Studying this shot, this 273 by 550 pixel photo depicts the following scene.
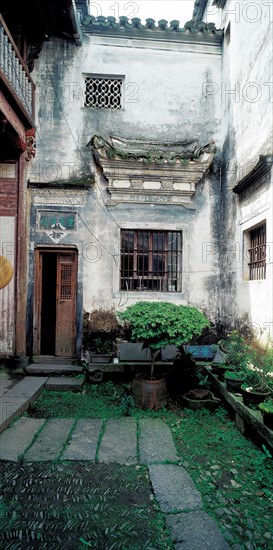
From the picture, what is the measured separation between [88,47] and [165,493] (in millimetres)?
9060

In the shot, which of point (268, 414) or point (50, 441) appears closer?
point (268, 414)

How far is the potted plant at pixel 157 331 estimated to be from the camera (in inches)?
211

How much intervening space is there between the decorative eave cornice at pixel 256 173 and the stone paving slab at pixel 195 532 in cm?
485

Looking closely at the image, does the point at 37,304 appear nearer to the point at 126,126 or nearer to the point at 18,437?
the point at 18,437

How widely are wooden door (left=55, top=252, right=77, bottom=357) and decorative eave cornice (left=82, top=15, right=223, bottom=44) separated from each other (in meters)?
5.37

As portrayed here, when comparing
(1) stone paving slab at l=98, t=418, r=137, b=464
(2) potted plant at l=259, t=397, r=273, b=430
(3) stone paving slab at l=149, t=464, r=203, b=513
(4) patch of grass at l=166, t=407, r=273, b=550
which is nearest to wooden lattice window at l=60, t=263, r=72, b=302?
(1) stone paving slab at l=98, t=418, r=137, b=464

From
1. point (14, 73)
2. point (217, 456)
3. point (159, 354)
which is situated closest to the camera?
point (217, 456)

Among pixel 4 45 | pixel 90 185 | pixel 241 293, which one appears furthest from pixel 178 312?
pixel 4 45

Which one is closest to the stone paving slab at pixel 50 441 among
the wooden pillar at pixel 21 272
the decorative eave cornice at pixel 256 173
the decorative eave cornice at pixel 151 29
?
the wooden pillar at pixel 21 272

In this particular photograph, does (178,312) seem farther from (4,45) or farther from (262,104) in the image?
(4,45)

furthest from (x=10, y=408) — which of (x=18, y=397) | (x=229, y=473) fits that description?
(x=229, y=473)

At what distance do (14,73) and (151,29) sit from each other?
3758mm

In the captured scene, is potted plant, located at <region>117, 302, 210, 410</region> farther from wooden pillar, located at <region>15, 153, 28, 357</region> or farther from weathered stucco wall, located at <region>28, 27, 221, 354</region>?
wooden pillar, located at <region>15, 153, 28, 357</region>

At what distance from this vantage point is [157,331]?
538 centimetres
